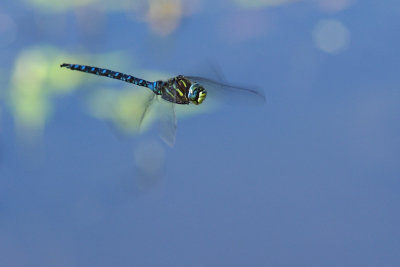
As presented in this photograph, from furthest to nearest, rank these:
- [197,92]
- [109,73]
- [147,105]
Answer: [109,73] → [147,105] → [197,92]

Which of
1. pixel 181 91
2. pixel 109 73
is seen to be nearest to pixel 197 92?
pixel 181 91

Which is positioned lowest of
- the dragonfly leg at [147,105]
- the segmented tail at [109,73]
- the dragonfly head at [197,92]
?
→ the dragonfly leg at [147,105]

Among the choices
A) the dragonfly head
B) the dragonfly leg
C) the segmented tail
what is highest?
the segmented tail

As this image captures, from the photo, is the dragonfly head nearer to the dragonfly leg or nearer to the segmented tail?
the dragonfly leg

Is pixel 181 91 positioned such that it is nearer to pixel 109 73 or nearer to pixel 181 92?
pixel 181 92

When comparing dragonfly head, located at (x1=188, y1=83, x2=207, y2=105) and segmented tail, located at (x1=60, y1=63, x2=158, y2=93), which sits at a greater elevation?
segmented tail, located at (x1=60, y1=63, x2=158, y2=93)

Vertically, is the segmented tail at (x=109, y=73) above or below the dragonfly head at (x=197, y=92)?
above

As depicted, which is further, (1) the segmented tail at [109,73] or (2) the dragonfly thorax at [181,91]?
(1) the segmented tail at [109,73]

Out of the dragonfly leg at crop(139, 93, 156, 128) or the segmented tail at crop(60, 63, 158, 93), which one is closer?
the dragonfly leg at crop(139, 93, 156, 128)

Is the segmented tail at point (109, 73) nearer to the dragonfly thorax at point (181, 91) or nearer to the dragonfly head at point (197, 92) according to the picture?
the dragonfly thorax at point (181, 91)

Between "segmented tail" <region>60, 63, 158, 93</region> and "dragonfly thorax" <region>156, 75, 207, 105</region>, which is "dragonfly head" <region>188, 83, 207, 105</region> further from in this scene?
"segmented tail" <region>60, 63, 158, 93</region>

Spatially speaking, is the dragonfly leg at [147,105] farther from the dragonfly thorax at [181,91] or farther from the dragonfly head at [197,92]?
the dragonfly head at [197,92]
